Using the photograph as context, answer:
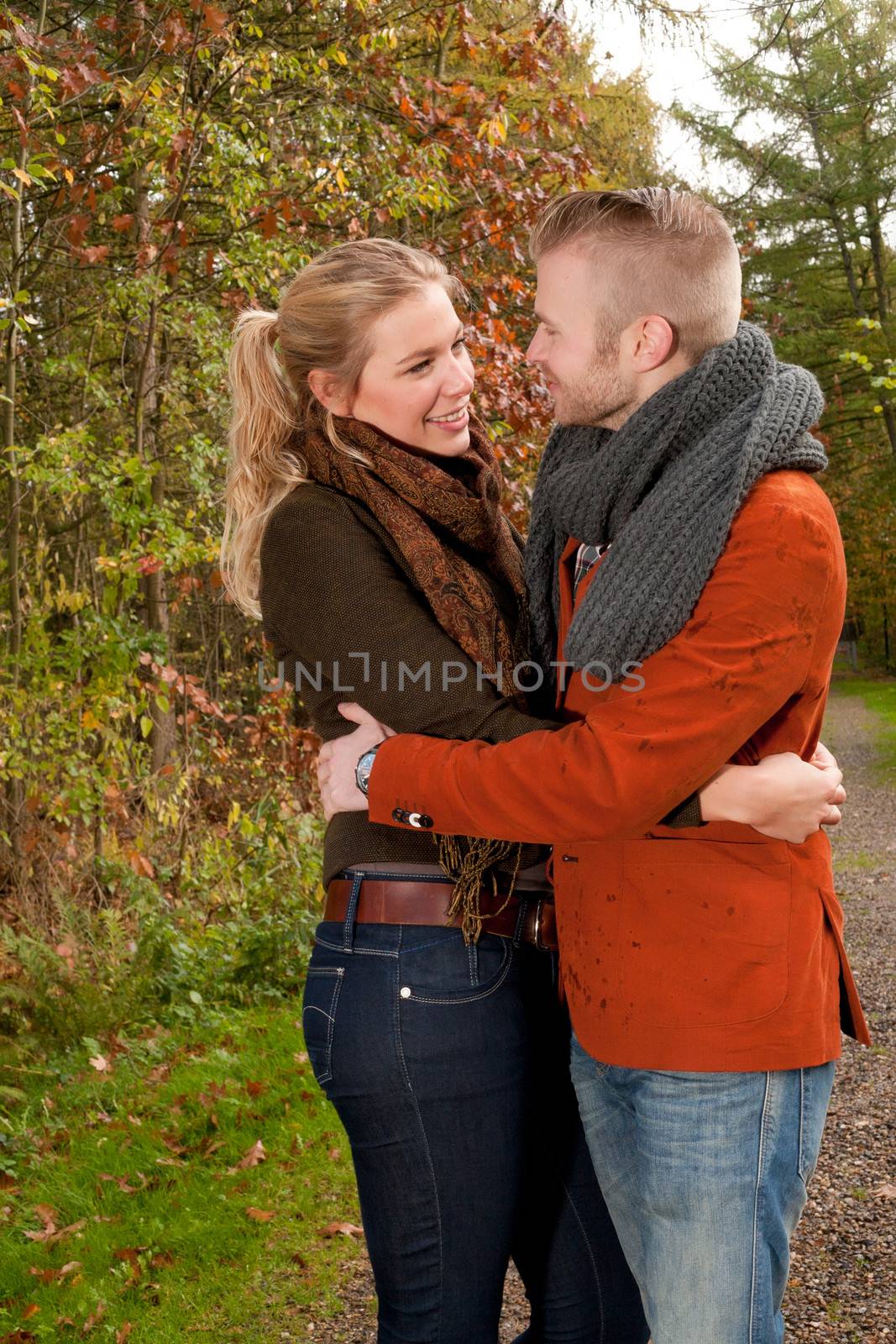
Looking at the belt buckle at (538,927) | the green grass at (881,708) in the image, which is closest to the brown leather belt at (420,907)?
the belt buckle at (538,927)

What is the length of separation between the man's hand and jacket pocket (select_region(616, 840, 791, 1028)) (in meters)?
0.52

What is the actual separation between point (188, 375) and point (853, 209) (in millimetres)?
17614

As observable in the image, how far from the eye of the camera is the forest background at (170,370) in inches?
229

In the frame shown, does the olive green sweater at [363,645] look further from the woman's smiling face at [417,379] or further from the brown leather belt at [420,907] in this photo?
the woman's smiling face at [417,379]

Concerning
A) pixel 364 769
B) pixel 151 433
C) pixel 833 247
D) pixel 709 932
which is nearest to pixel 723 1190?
pixel 709 932

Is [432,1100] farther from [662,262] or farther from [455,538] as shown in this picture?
[662,262]

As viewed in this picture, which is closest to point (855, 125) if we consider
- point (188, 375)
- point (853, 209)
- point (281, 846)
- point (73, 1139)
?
point (853, 209)

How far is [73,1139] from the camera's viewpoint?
14.9ft

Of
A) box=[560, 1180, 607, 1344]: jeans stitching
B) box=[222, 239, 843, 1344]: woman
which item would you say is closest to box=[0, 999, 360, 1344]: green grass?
box=[560, 1180, 607, 1344]: jeans stitching

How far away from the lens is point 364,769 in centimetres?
206

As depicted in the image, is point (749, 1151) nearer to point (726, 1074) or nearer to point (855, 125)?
point (726, 1074)

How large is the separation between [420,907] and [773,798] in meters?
0.64

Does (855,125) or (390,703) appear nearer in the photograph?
(390,703)

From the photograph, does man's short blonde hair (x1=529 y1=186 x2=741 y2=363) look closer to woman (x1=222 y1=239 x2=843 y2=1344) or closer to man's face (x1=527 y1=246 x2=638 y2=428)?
man's face (x1=527 y1=246 x2=638 y2=428)
